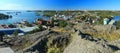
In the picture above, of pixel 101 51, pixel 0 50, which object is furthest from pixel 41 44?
pixel 101 51

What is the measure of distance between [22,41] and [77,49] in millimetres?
5445

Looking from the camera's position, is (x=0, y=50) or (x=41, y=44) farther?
(x=0, y=50)

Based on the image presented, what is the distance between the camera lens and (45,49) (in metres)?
9.26

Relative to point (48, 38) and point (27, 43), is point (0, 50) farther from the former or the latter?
point (48, 38)

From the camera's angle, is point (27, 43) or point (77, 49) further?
point (27, 43)

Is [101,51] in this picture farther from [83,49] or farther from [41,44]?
[41,44]

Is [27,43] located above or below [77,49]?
below

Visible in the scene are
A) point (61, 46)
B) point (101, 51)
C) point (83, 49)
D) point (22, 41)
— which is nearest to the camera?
point (101, 51)

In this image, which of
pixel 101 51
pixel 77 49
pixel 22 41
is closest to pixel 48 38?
pixel 22 41

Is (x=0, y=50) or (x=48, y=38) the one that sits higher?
(x=48, y=38)

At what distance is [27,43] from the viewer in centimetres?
1075

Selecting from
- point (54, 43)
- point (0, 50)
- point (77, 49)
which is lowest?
point (0, 50)

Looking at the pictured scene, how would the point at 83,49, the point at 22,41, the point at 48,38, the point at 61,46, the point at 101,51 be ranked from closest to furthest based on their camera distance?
the point at 101,51
the point at 83,49
the point at 61,46
the point at 48,38
the point at 22,41

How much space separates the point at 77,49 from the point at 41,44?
Answer: 11.5 feet
